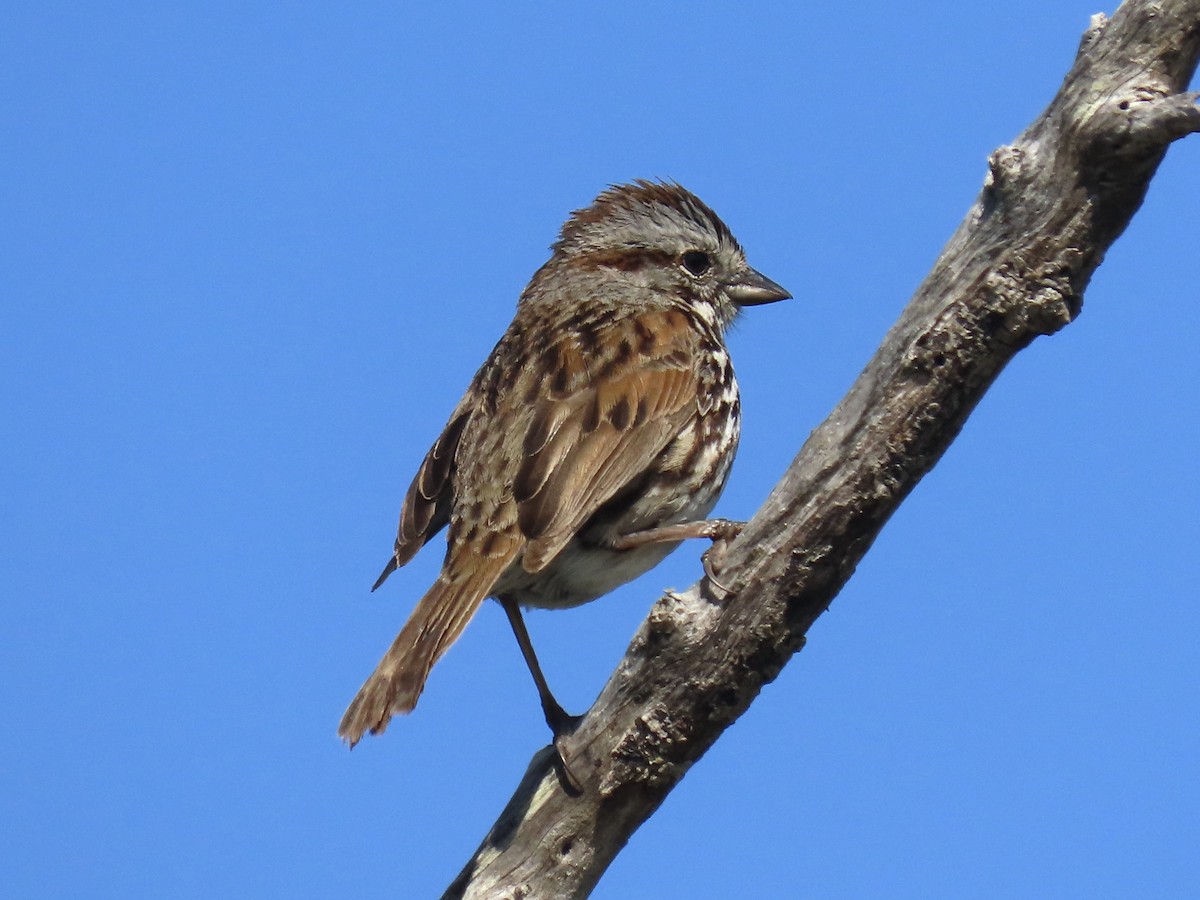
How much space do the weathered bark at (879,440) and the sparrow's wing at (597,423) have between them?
83 cm

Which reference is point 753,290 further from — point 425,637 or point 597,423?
point 425,637

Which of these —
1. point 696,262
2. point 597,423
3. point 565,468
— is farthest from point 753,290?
point 565,468

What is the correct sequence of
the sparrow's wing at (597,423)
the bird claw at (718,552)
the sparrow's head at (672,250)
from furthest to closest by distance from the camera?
the sparrow's head at (672,250), the sparrow's wing at (597,423), the bird claw at (718,552)

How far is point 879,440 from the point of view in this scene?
5.16m

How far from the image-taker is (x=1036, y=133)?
4930mm

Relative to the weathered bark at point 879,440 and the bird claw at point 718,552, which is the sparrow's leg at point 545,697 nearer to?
the weathered bark at point 879,440

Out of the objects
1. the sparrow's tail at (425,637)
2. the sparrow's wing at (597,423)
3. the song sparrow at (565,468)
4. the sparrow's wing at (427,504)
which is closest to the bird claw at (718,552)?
the song sparrow at (565,468)

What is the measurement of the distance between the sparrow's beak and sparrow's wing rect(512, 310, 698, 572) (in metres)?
1.06

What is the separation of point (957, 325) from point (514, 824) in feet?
8.45

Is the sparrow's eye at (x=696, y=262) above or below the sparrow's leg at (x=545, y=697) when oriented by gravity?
above

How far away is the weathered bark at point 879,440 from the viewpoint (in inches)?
189

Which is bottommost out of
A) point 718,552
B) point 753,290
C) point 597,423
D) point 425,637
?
point 718,552

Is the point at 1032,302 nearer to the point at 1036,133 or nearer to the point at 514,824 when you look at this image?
the point at 1036,133

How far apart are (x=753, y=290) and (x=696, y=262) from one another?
0.34 metres
